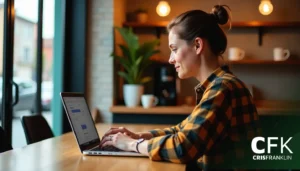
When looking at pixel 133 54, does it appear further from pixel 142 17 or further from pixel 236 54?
pixel 236 54

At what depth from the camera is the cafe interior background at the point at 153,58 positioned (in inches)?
141

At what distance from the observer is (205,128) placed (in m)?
1.25

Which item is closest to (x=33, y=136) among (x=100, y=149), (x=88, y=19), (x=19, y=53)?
(x=100, y=149)

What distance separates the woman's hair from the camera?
1.45m

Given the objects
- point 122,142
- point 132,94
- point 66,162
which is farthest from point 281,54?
point 66,162

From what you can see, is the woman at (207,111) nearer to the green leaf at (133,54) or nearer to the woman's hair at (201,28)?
the woman's hair at (201,28)

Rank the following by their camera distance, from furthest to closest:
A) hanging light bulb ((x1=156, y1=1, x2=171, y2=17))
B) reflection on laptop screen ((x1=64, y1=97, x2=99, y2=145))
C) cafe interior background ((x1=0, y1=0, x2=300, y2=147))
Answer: hanging light bulb ((x1=156, y1=1, x2=171, y2=17)), cafe interior background ((x1=0, y1=0, x2=300, y2=147)), reflection on laptop screen ((x1=64, y1=97, x2=99, y2=145))

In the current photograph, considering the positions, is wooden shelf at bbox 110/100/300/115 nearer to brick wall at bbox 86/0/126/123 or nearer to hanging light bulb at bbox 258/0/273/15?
brick wall at bbox 86/0/126/123

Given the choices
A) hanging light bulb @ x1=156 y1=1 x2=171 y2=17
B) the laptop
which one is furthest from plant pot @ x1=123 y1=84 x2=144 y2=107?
the laptop

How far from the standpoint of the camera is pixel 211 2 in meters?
4.04

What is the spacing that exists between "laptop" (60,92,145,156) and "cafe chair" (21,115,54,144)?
18.3 inches

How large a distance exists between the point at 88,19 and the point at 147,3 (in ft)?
2.51

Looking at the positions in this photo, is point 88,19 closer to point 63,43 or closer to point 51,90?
point 63,43

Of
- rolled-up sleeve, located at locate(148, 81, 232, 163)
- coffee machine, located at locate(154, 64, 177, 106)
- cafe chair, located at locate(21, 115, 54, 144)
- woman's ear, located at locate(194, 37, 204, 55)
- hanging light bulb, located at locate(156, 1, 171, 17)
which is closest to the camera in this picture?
rolled-up sleeve, located at locate(148, 81, 232, 163)
